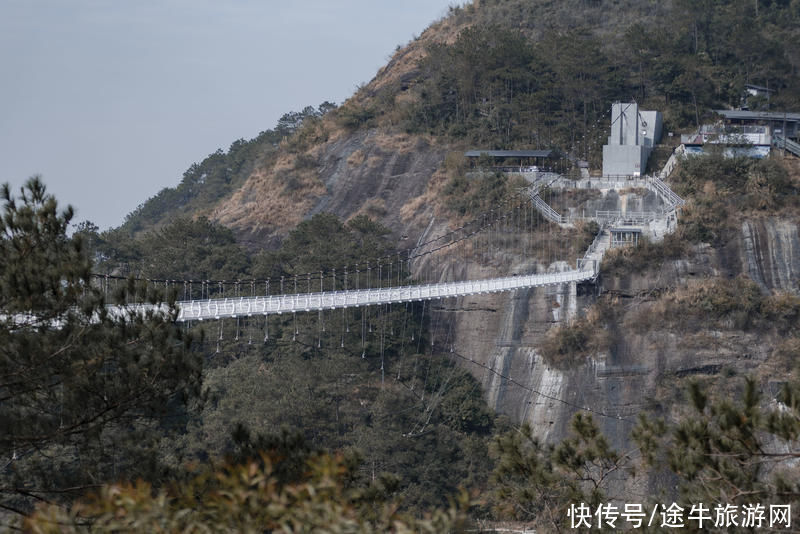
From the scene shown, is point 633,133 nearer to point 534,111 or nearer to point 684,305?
point 534,111

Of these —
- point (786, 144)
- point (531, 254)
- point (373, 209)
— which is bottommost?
point (531, 254)

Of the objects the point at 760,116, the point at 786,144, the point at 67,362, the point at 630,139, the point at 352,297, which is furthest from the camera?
the point at 760,116

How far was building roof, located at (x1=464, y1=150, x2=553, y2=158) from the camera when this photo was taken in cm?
3133

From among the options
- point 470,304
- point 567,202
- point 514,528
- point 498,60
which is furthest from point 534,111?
point 514,528

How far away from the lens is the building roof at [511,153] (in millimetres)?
31328

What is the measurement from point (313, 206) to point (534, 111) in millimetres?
7405

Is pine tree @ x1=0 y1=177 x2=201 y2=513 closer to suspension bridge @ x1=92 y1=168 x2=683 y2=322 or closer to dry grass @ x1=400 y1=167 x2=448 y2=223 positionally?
suspension bridge @ x1=92 y1=168 x2=683 y2=322

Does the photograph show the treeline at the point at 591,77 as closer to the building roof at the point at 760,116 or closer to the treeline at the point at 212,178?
the building roof at the point at 760,116

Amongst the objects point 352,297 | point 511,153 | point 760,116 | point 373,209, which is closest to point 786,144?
point 760,116

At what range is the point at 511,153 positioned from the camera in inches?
1244

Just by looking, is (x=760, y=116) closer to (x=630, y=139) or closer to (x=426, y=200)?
(x=630, y=139)

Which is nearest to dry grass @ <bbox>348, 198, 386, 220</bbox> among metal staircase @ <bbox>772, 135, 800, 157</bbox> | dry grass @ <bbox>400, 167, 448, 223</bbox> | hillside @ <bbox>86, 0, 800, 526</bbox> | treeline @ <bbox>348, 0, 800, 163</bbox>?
hillside @ <bbox>86, 0, 800, 526</bbox>

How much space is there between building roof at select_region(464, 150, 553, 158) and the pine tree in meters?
22.0

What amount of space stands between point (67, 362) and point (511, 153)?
76.0 feet
